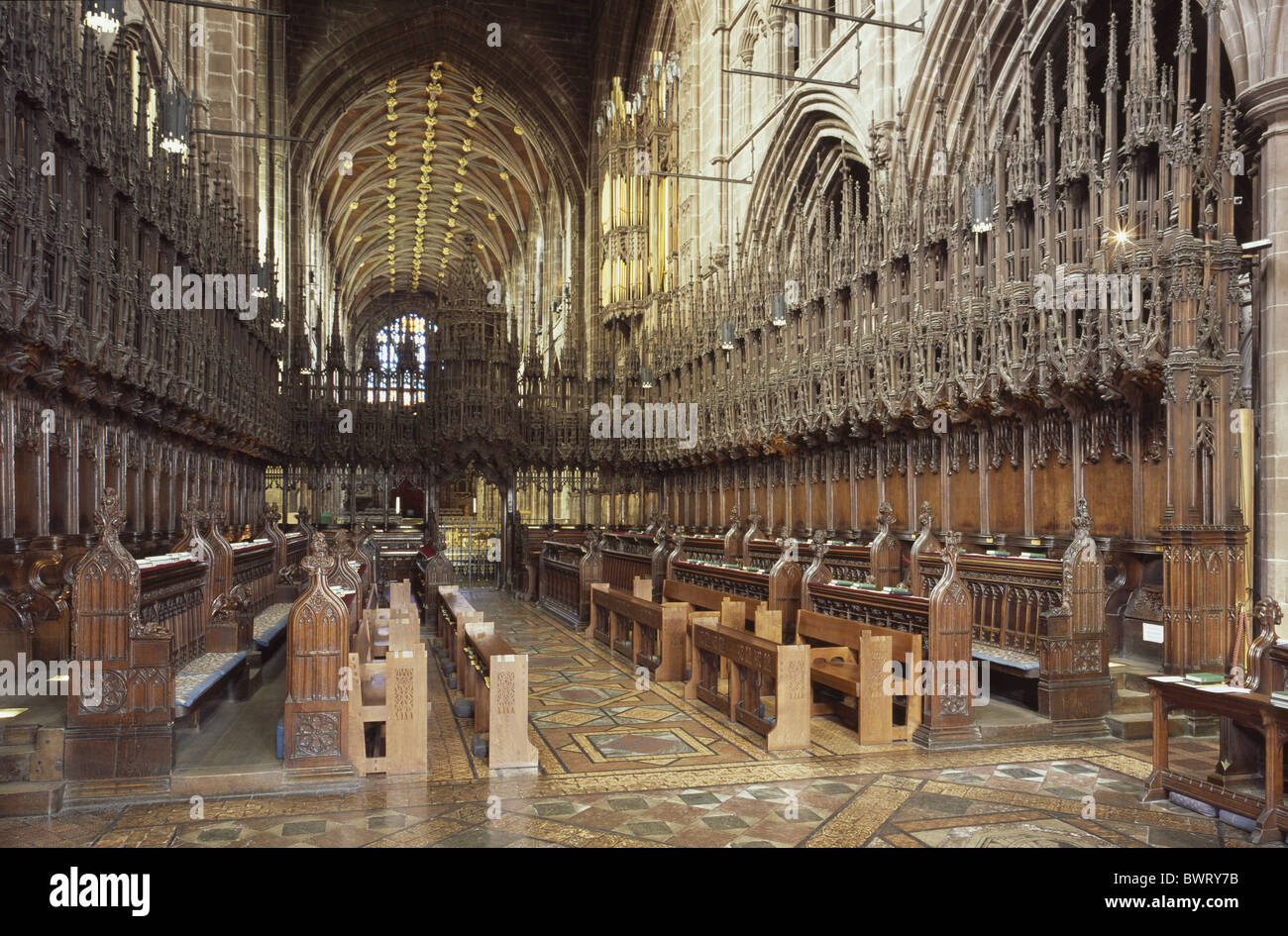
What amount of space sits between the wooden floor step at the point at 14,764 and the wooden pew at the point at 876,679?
466 centimetres

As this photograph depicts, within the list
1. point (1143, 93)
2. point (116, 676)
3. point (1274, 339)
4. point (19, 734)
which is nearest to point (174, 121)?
point (116, 676)

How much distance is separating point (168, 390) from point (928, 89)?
9965mm

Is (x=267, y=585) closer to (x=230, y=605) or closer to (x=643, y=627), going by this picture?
(x=230, y=605)

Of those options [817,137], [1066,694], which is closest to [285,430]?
[817,137]

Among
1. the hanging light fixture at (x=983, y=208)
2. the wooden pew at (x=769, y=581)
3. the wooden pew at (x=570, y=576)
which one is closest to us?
the wooden pew at (x=769, y=581)

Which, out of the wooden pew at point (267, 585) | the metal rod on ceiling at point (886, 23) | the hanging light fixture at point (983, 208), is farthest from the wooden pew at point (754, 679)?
the metal rod on ceiling at point (886, 23)

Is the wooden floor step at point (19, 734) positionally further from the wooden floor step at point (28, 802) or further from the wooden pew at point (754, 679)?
the wooden pew at point (754, 679)

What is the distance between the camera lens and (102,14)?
7.41 m

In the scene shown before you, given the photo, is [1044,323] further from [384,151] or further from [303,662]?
[384,151]

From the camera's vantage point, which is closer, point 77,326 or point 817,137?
point 77,326

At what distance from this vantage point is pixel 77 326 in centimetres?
718

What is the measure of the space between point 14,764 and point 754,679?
441 centimetres

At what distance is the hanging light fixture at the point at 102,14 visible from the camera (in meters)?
7.36

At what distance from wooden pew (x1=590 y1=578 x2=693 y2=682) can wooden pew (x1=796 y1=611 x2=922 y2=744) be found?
172 centimetres
